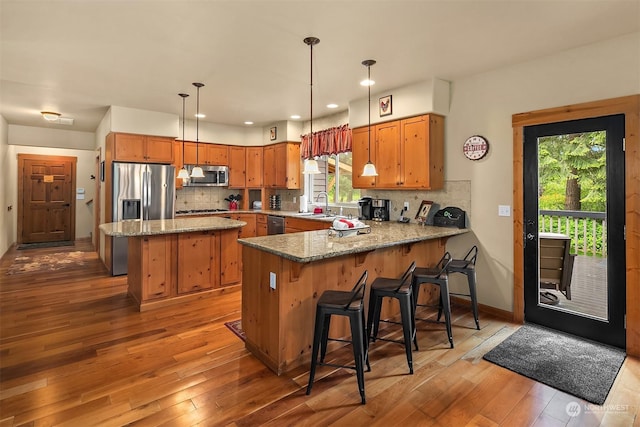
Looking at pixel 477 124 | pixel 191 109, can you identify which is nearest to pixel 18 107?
pixel 191 109

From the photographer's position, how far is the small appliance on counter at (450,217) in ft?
12.8

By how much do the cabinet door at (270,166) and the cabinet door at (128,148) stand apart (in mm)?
2220

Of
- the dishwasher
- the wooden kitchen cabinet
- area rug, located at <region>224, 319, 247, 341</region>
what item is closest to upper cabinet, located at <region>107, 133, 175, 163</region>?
the wooden kitchen cabinet

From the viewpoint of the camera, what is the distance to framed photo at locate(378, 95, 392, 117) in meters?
4.32

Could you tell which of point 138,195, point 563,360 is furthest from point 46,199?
point 563,360

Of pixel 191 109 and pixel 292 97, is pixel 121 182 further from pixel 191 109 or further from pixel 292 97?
pixel 292 97

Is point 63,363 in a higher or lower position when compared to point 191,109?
lower

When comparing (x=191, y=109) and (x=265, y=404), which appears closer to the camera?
(x=265, y=404)

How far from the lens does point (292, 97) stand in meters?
4.82

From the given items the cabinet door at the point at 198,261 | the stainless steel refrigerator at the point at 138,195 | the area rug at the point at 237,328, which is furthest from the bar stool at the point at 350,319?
the stainless steel refrigerator at the point at 138,195

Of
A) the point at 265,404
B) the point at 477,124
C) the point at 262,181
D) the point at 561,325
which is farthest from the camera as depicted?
the point at 262,181

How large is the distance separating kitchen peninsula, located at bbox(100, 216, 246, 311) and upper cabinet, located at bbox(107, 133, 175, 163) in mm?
1742

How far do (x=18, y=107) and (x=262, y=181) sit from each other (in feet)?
13.3

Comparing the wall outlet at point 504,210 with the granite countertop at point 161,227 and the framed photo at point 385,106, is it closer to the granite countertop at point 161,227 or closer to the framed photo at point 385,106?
the framed photo at point 385,106
